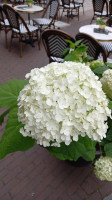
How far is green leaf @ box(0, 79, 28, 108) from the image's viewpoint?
106 cm

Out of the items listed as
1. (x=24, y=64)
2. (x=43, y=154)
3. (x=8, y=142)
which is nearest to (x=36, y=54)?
(x=24, y=64)

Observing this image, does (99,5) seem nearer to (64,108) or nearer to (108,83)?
(108,83)

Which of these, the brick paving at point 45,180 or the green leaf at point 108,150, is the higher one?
the green leaf at point 108,150

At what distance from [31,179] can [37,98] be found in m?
1.67

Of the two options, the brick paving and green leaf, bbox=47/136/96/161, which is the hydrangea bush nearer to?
green leaf, bbox=47/136/96/161

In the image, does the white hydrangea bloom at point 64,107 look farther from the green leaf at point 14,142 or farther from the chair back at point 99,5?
the chair back at point 99,5

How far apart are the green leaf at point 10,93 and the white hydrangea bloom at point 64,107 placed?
0.80 ft

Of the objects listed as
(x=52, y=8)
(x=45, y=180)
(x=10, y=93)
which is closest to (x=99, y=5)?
(x=52, y=8)

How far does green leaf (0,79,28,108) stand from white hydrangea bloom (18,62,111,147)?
242 millimetres

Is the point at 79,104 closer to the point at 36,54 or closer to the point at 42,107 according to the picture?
the point at 42,107

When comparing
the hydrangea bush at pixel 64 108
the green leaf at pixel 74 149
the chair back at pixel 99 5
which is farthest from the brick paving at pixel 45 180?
the chair back at pixel 99 5

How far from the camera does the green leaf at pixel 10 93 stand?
1.06 m

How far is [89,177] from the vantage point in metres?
2.19

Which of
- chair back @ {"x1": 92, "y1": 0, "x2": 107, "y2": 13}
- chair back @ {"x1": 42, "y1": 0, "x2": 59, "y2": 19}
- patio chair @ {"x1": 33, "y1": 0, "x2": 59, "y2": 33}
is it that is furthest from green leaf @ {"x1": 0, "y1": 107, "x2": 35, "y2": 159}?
chair back @ {"x1": 92, "y1": 0, "x2": 107, "y2": 13}
